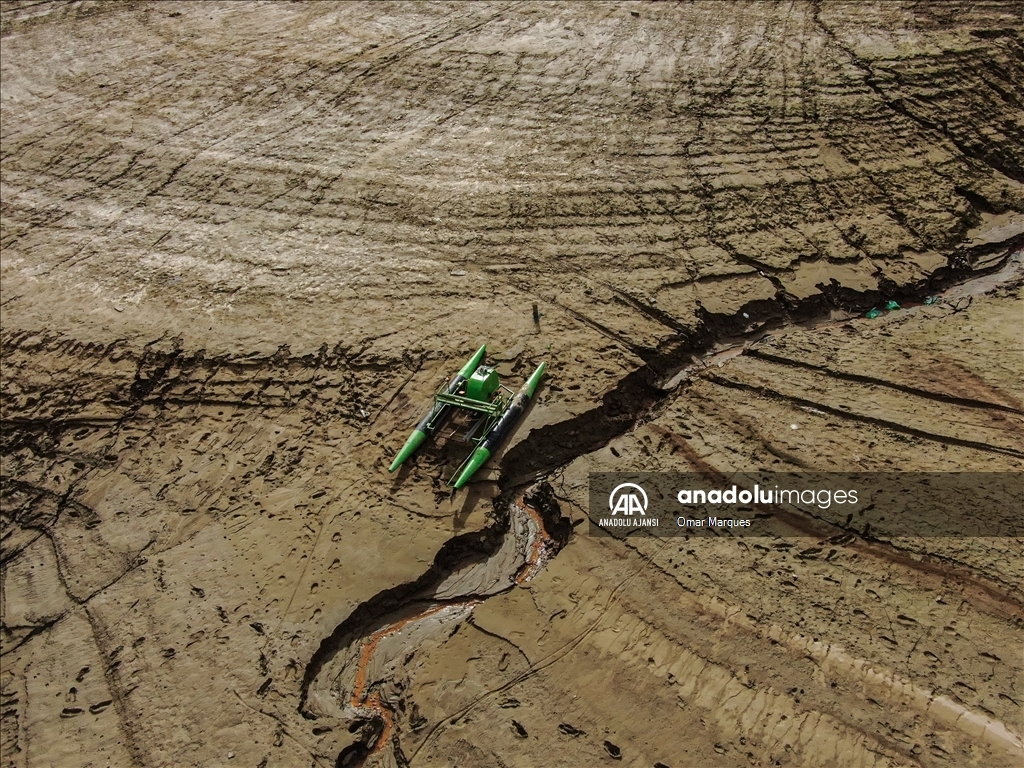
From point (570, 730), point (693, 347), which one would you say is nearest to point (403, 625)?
point (570, 730)

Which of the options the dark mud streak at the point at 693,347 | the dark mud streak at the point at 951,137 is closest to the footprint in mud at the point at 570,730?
the dark mud streak at the point at 693,347

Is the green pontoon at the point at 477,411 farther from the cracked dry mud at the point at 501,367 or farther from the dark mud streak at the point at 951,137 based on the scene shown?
the dark mud streak at the point at 951,137

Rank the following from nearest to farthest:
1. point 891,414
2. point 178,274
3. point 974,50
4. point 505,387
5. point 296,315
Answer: point 891,414, point 505,387, point 296,315, point 178,274, point 974,50

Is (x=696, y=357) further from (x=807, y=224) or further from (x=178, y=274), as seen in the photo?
(x=178, y=274)

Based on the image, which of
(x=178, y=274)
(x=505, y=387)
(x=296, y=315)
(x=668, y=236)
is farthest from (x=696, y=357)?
(x=178, y=274)

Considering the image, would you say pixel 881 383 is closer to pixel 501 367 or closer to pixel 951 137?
pixel 501 367
